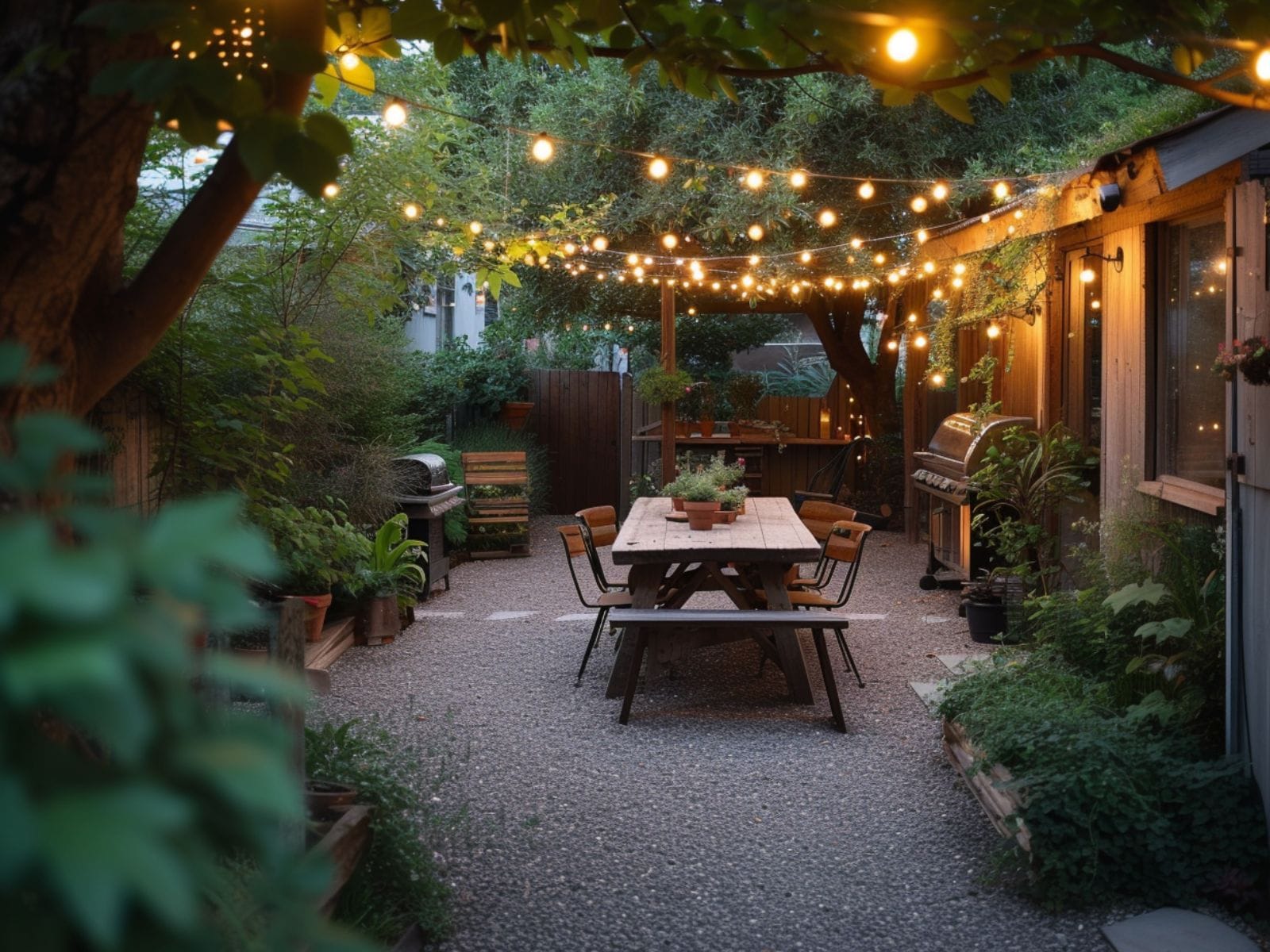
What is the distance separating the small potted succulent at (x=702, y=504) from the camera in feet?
25.5

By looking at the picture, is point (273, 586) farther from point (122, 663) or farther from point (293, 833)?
Answer: point (122, 663)

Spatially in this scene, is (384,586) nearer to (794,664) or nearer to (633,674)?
(633,674)

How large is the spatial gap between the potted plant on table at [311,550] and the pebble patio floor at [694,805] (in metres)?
0.54

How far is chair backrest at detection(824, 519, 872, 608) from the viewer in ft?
24.7

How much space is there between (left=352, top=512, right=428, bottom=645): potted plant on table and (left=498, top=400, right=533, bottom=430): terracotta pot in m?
7.28

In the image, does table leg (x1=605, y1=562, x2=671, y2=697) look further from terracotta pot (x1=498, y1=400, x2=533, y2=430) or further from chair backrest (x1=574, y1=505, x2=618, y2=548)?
A: terracotta pot (x1=498, y1=400, x2=533, y2=430)

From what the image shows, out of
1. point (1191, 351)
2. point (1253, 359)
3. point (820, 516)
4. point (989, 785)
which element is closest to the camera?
point (1253, 359)

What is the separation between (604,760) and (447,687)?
1.80 meters

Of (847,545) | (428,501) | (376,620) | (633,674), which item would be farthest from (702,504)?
(428,501)

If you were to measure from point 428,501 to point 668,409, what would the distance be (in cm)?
365

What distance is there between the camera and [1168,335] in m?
6.72

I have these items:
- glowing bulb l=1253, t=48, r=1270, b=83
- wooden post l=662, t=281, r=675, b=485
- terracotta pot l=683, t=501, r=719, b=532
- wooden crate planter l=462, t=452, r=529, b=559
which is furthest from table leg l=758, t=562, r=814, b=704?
wooden crate planter l=462, t=452, r=529, b=559

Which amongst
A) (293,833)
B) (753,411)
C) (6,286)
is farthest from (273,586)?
(753,411)

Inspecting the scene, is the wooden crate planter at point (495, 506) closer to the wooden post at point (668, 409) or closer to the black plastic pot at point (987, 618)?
the wooden post at point (668, 409)
